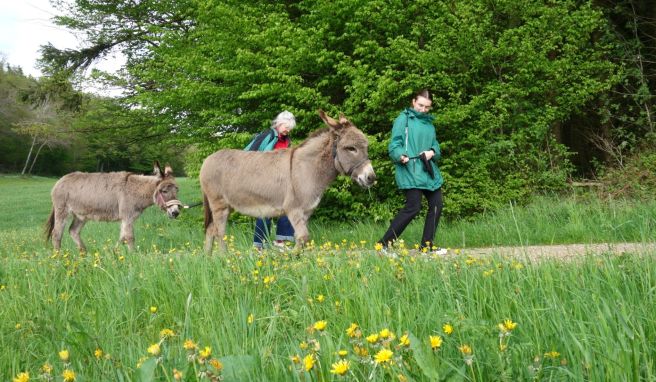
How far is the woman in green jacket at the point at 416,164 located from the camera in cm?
579

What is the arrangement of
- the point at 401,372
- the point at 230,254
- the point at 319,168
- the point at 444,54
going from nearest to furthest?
the point at 401,372 < the point at 230,254 < the point at 319,168 < the point at 444,54

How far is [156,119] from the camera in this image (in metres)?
11.8

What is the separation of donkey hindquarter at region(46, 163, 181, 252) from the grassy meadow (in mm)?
2911

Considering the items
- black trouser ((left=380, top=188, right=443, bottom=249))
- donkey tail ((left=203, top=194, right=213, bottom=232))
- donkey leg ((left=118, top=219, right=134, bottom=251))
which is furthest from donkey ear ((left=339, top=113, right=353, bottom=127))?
donkey leg ((left=118, top=219, right=134, bottom=251))

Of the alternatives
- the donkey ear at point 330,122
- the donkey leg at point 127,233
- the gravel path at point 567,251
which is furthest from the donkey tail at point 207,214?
the gravel path at point 567,251

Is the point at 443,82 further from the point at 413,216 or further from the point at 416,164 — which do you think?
the point at 413,216

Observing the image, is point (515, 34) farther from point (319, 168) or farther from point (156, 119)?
point (156, 119)

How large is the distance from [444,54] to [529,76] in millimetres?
1761

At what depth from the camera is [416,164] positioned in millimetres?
5840

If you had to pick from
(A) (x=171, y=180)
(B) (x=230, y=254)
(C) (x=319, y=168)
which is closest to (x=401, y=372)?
(B) (x=230, y=254)

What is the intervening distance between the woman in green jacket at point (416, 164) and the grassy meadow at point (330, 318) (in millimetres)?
2079

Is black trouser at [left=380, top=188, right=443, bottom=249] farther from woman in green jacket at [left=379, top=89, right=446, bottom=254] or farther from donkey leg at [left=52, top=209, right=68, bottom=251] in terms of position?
donkey leg at [left=52, top=209, right=68, bottom=251]

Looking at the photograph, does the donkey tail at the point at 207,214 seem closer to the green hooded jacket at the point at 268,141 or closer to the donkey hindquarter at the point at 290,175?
the donkey hindquarter at the point at 290,175

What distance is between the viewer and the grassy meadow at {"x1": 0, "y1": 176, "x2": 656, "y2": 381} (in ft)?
5.49
